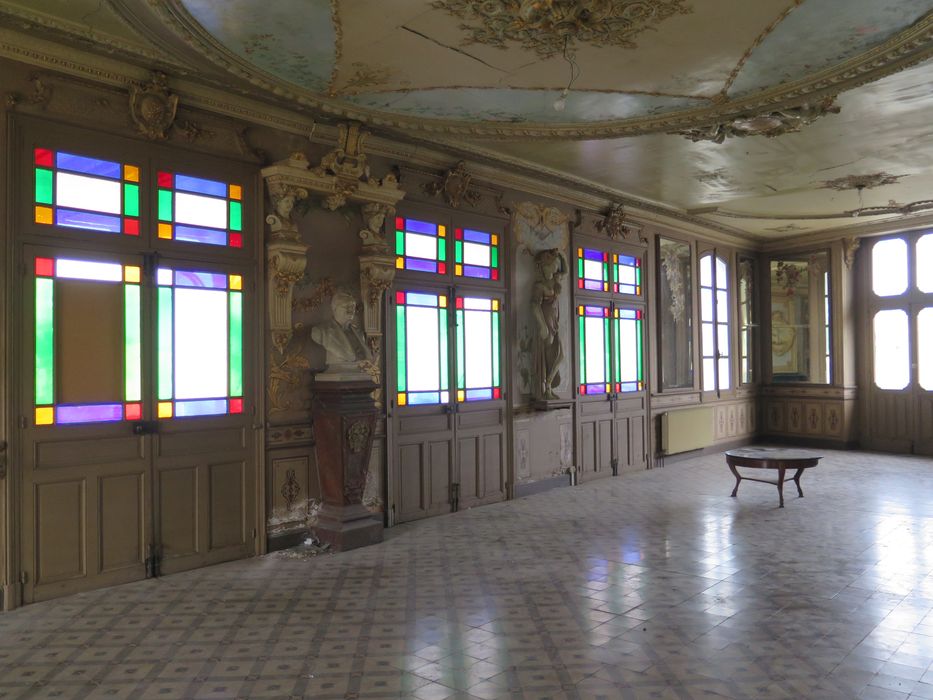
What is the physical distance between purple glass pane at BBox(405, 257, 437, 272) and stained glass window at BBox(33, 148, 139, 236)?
8.17 ft

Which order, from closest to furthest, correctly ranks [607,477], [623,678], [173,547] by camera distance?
[623,678] → [173,547] → [607,477]

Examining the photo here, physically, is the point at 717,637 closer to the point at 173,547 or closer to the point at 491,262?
the point at 173,547

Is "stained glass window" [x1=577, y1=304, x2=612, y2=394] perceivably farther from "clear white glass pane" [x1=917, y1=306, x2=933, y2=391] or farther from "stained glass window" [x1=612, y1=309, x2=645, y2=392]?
"clear white glass pane" [x1=917, y1=306, x2=933, y2=391]

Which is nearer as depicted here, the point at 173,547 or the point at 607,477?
the point at 173,547

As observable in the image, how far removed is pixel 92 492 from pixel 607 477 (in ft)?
19.6

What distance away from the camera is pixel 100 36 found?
14.4 feet

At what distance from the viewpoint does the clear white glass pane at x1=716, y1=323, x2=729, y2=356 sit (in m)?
11.2

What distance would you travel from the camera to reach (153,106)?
4.89 metres

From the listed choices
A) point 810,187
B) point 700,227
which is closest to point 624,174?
point 810,187

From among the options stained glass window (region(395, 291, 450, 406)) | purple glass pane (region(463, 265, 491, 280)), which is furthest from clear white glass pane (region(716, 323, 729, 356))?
stained glass window (region(395, 291, 450, 406))

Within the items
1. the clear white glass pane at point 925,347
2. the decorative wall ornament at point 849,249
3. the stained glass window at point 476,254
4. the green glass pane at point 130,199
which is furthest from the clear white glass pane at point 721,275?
the green glass pane at point 130,199

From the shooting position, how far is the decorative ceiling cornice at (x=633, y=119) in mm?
4363

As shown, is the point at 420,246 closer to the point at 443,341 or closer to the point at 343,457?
the point at 443,341

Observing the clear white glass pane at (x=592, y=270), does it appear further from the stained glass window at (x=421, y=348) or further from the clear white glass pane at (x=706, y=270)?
the clear white glass pane at (x=706, y=270)
